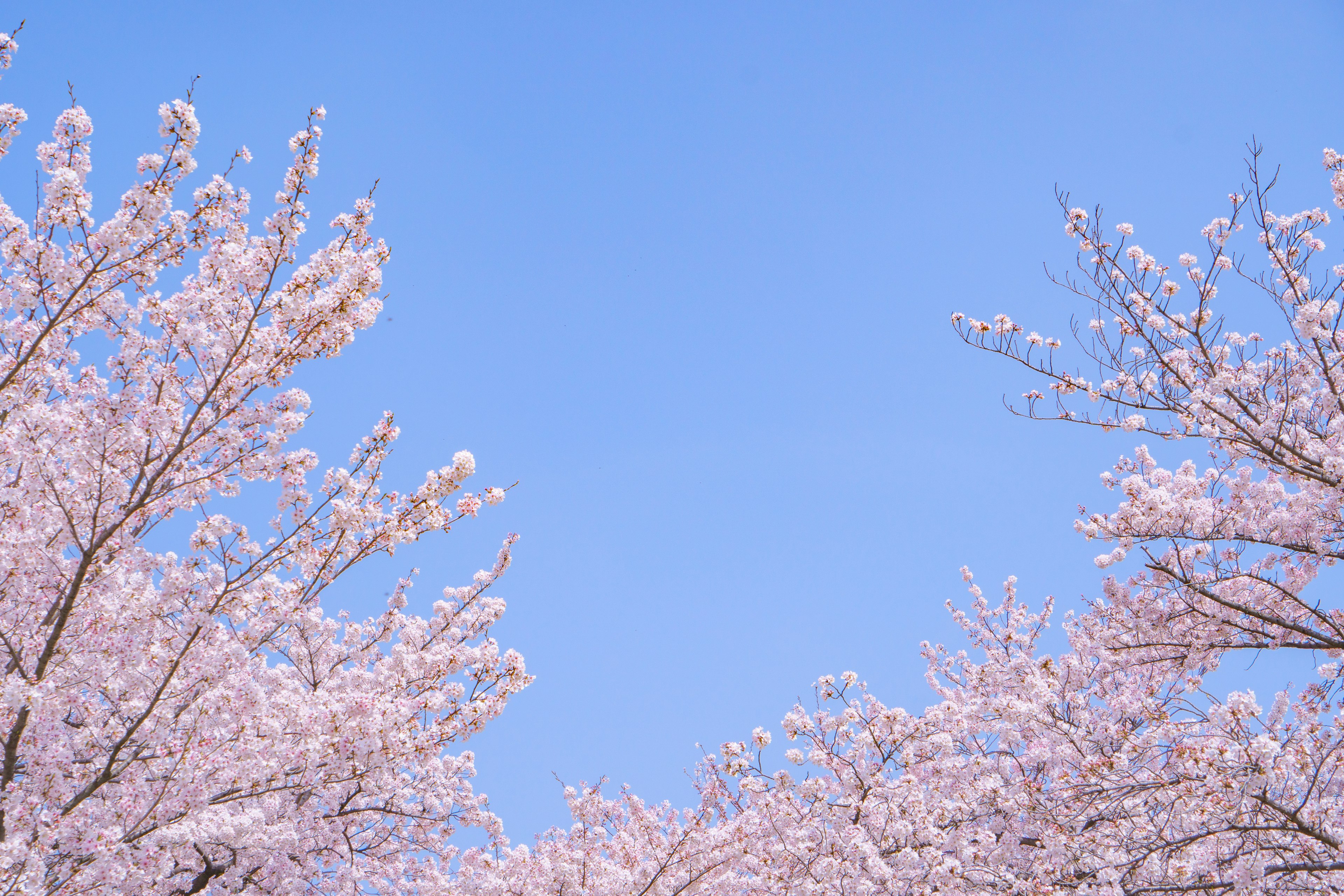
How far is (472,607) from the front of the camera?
31.9 ft

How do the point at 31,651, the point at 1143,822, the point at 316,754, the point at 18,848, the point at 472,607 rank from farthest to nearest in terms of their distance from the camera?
the point at 472,607, the point at 1143,822, the point at 316,754, the point at 31,651, the point at 18,848

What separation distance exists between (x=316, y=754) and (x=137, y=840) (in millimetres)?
1321

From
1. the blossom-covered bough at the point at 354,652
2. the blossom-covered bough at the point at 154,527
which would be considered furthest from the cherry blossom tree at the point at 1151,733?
the blossom-covered bough at the point at 154,527

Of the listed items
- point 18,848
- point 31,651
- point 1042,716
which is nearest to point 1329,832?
point 1042,716

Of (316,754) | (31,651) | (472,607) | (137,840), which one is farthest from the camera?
(472,607)

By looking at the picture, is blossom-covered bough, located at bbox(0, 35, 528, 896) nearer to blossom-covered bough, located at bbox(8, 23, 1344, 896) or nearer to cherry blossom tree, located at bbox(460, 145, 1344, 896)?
blossom-covered bough, located at bbox(8, 23, 1344, 896)

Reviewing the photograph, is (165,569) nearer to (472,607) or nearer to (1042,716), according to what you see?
(472,607)

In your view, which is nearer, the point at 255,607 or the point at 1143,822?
the point at 255,607

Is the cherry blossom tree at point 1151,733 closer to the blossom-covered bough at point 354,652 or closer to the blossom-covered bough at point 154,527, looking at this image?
the blossom-covered bough at point 354,652

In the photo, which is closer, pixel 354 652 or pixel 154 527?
pixel 154 527

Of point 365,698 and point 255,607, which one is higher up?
point 255,607

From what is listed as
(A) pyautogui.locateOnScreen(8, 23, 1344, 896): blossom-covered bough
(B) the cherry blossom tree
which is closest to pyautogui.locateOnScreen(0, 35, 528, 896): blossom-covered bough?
(A) pyautogui.locateOnScreen(8, 23, 1344, 896): blossom-covered bough

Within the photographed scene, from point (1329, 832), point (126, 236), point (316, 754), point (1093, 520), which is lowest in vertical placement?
point (1329, 832)

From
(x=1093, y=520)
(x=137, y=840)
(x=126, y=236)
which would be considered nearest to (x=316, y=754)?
(x=137, y=840)
